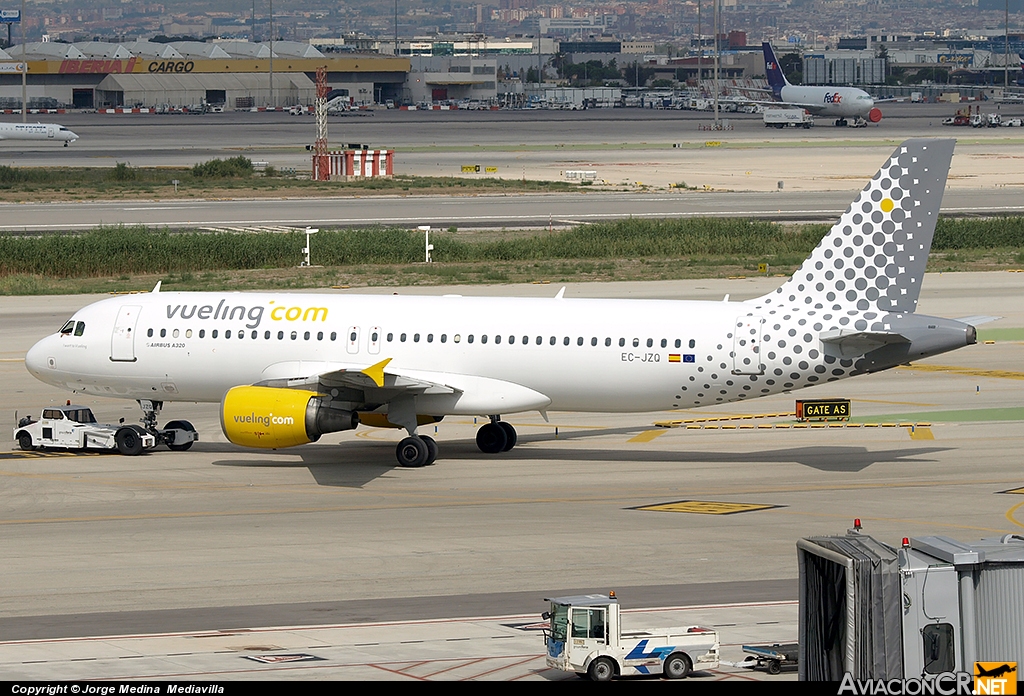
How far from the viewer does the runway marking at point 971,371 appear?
171 feet

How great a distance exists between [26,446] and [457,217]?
6255 cm

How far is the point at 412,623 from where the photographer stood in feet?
80.8

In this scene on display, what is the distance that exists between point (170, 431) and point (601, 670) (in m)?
24.3

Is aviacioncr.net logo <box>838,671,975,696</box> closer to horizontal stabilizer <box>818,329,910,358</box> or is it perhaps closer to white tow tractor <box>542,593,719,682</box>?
white tow tractor <box>542,593,719,682</box>

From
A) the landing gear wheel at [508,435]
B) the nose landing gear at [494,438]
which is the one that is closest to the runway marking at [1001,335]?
the landing gear wheel at [508,435]

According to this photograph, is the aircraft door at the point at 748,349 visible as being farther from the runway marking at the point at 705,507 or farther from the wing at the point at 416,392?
the wing at the point at 416,392

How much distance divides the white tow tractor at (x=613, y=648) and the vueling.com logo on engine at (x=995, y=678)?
416cm

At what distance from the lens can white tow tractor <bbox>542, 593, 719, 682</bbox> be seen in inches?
813

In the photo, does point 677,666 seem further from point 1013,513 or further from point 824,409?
point 824,409

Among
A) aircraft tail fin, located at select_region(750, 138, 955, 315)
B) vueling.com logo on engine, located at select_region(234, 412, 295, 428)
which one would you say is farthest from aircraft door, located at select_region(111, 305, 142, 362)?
aircraft tail fin, located at select_region(750, 138, 955, 315)

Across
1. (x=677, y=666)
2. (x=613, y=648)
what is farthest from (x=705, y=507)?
(x=613, y=648)

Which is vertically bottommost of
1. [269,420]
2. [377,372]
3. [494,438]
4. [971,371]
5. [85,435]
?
[494,438]

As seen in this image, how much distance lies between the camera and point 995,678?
57.1 ft

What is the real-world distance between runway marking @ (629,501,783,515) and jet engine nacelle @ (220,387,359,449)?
8454 millimetres
